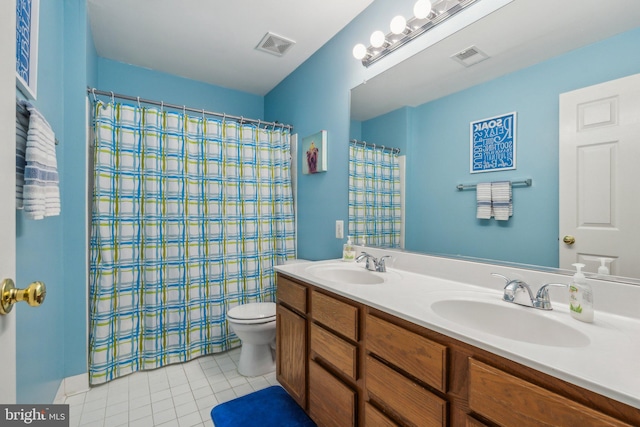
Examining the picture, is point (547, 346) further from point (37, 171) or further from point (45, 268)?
point (45, 268)

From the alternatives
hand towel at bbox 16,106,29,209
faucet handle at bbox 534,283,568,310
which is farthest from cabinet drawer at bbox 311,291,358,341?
hand towel at bbox 16,106,29,209

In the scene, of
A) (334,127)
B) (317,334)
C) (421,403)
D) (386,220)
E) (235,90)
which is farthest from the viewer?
(235,90)

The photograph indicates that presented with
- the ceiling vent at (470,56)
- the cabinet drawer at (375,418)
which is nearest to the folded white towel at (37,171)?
the cabinet drawer at (375,418)

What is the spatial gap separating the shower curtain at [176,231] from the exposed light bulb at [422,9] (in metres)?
1.43

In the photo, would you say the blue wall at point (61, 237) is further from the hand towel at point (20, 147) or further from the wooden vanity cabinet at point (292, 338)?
the wooden vanity cabinet at point (292, 338)

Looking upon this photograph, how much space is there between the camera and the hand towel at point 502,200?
118 centimetres

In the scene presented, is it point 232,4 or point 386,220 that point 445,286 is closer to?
point 386,220

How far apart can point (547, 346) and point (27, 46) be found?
6.42 feet

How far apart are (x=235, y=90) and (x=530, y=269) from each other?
9.52 ft

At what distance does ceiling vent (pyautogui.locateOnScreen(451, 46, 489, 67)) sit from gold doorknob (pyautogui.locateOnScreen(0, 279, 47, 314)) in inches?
65.9

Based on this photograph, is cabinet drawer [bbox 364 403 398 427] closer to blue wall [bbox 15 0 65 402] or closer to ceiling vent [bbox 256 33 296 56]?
blue wall [bbox 15 0 65 402]

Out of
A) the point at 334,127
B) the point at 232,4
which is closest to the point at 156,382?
the point at 334,127

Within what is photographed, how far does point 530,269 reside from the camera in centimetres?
112

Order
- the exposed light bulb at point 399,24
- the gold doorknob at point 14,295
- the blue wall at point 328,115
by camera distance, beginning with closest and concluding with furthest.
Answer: the gold doorknob at point 14,295 → the exposed light bulb at point 399,24 → the blue wall at point 328,115
